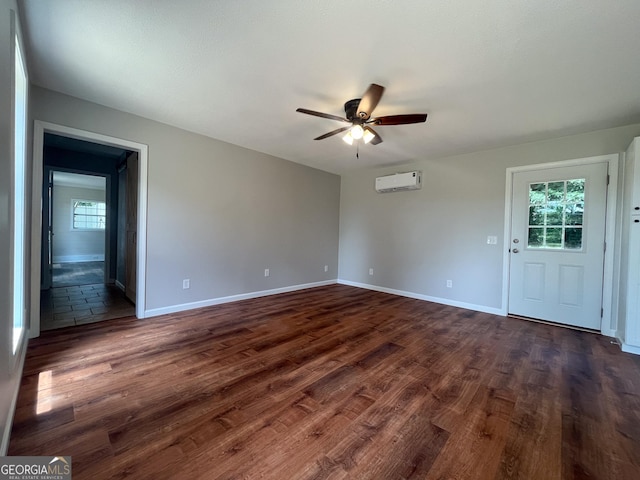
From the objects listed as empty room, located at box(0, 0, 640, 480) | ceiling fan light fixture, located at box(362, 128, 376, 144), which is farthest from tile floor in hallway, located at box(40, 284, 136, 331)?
ceiling fan light fixture, located at box(362, 128, 376, 144)

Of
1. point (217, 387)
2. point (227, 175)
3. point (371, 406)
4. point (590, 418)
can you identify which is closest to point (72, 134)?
point (227, 175)

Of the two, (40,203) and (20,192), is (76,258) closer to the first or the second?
(40,203)

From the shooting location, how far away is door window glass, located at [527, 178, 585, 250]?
325 centimetres

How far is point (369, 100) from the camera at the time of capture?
2164 millimetres

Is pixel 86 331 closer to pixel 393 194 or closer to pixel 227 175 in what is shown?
pixel 227 175

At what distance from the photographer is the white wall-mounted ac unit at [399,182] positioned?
14.7ft

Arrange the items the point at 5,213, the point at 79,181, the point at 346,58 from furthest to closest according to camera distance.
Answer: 1. the point at 79,181
2. the point at 346,58
3. the point at 5,213

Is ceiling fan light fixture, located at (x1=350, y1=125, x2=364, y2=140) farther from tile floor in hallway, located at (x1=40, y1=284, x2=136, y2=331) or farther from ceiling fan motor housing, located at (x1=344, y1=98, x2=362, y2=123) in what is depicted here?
tile floor in hallway, located at (x1=40, y1=284, x2=136, y2=331)

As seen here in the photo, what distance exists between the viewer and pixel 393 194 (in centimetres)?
494

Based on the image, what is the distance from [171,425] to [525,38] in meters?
3.22

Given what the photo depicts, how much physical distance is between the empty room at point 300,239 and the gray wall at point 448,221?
0.13ft

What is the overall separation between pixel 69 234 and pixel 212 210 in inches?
301

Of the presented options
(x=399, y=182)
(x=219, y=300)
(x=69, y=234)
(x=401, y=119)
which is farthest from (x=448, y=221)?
(x=69, y=234)

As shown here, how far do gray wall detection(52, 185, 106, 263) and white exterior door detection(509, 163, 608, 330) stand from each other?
1125cm
